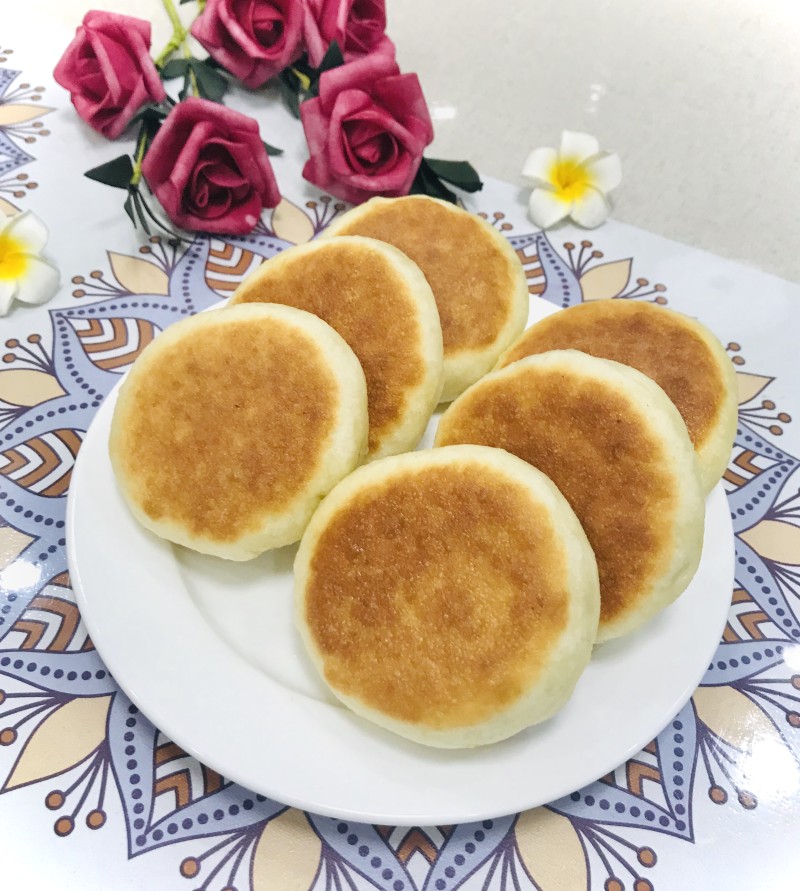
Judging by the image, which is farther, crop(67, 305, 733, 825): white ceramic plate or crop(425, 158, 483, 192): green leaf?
crop(425, 158, 483, 192): green leaf

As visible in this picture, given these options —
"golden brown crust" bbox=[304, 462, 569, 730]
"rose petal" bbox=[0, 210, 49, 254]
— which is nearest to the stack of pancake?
"golden brown crust" bbox=[304, 462, 569, 730]

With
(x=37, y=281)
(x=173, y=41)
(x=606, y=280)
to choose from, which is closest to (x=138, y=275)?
(x=37, y=281)

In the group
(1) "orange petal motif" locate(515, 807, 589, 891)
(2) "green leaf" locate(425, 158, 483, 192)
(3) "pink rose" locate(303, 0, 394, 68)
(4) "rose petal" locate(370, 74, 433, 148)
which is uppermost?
(3) "pink rose" locate(303, 0, 394, 68)

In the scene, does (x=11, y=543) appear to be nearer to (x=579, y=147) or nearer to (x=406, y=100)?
(x=406, y=100)

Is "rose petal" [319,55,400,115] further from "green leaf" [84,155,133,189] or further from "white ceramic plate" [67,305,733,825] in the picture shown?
"white ceramic plate" [67,305,733,825]

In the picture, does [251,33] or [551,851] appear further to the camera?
[251,33]
